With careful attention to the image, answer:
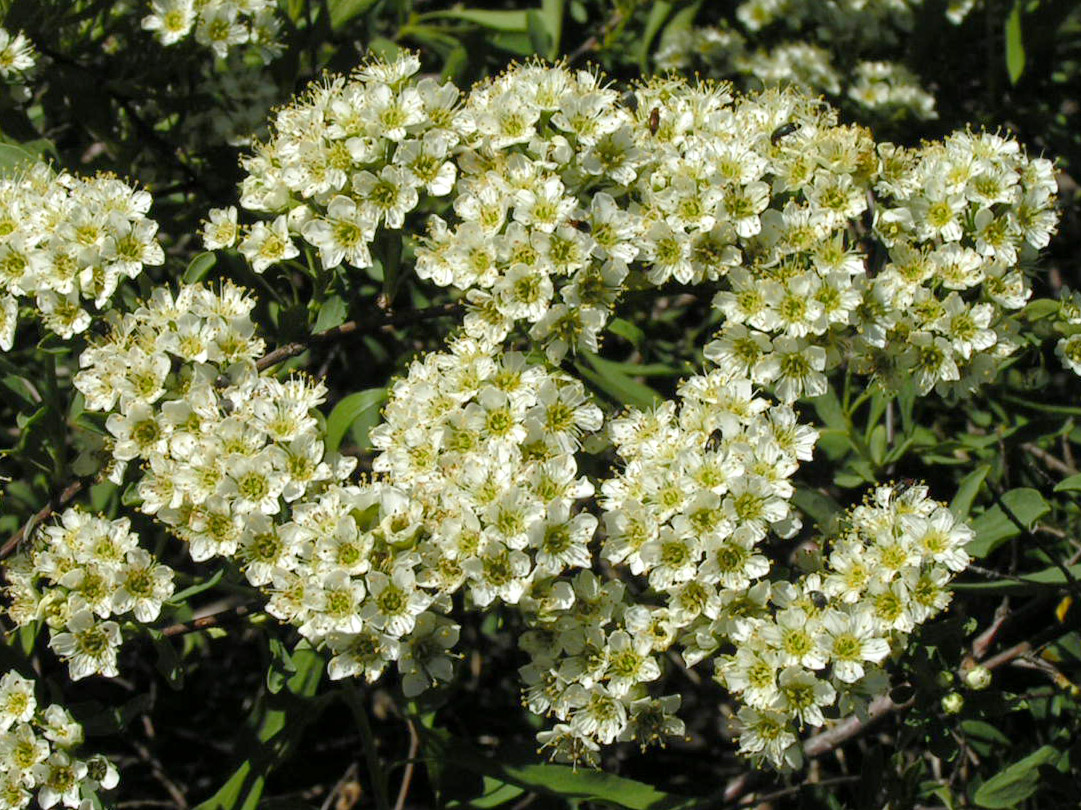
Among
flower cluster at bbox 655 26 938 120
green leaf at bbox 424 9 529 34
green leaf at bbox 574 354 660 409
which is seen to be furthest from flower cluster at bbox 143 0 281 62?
green leaf at bbox 574 354 660 409

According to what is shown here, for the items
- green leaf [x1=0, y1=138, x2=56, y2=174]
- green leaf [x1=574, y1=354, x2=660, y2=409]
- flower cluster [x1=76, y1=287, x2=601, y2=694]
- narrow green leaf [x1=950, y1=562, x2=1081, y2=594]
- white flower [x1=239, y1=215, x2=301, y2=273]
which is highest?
green leaf [x1=0, y1=138, x2=56, y2=174]

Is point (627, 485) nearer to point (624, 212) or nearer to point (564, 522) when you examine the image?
point (564, 522)

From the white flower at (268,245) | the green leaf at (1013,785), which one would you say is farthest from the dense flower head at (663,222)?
the green leaf at (1013,785)

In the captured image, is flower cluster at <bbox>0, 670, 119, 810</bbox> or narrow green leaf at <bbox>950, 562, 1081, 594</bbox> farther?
narrow green leaf at <bbox>950, 562, 1081, 594</bbox>

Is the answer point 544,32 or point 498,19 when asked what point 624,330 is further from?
point 498,19

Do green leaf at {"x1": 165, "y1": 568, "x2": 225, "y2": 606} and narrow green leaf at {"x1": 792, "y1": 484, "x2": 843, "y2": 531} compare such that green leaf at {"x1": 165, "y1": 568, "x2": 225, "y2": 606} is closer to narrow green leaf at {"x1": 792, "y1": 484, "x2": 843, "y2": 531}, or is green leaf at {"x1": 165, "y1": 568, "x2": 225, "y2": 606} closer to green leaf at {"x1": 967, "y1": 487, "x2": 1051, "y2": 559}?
narrow green leaf at {"x1": 792, "y1": 484, "x2": 843, "y2": 531}

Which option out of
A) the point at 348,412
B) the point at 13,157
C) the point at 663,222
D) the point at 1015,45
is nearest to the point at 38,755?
the point at 348,412
